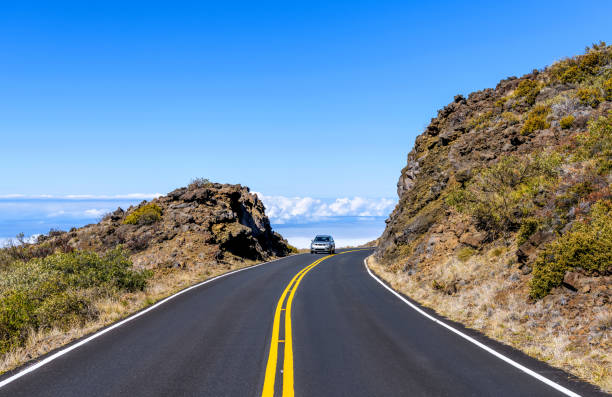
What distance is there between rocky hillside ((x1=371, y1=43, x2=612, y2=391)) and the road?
4.40 feet

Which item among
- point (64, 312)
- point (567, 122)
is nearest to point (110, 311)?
point (64, 312)

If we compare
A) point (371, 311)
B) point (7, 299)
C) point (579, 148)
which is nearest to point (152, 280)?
point (7, 299)

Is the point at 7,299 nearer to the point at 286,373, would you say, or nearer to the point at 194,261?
the point at 286,373

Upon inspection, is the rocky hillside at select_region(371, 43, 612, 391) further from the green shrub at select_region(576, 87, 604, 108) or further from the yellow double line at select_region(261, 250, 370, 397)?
the yellow double line at select_region(261, 250, 370, 397)

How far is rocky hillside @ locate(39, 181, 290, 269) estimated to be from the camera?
89.5 feet

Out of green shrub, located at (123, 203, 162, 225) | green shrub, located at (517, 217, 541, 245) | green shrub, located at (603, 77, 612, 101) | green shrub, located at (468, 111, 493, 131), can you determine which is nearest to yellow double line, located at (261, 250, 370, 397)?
green shrub, located at (517, 217, 541, 245)

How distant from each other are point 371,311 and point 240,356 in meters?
5.45

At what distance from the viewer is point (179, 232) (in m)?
30.1

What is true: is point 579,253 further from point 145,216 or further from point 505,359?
point 145,216

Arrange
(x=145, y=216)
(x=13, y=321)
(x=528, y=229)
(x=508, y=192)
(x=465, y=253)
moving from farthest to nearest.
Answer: (x=145, y=216), (x=508, y=192), (x=465, y=253), (x=528, y=229), (x=13, y=321)

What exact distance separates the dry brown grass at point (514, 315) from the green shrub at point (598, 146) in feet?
13.3

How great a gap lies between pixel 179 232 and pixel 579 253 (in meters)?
25.8

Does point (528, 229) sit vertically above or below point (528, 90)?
below

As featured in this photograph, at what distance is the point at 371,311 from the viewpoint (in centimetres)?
1175
